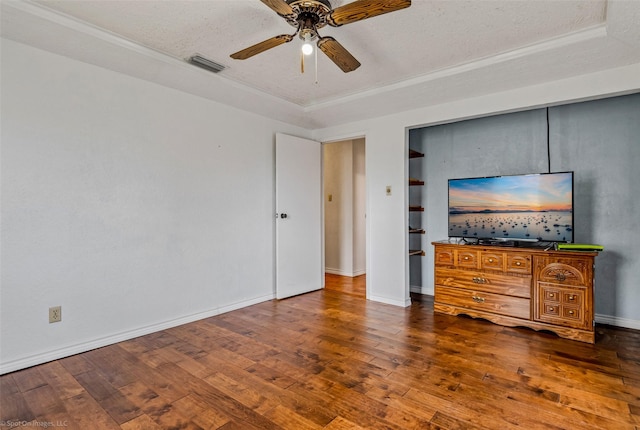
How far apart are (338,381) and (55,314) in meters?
2.22

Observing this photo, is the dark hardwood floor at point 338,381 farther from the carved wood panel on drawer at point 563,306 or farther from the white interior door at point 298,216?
the white interior door at point 298,216

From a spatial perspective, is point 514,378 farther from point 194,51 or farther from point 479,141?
point 194,51

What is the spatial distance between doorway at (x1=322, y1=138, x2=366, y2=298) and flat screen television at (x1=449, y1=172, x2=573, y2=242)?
2.25 m

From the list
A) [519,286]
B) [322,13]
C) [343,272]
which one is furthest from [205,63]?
[343,272]

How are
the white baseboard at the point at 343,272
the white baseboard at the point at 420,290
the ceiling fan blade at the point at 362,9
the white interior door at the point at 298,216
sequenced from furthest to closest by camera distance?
the white baseboard at the point at 343,272 < the white baseboard at the point at 420,290 < the white interior door at the point at 298,216 < the ceiling fan blade at the point at 362,9

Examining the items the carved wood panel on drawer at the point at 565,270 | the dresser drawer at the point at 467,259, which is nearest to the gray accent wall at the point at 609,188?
the carved wood panel on drawer at the point at 565,270

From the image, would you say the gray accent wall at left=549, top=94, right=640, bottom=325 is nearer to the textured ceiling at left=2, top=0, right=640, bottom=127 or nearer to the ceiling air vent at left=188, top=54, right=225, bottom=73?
the textured ceiling at left=2, top=0, right=640, bottom=127

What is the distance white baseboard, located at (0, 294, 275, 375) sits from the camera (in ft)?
7.91

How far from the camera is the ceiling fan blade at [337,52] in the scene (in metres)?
2.14

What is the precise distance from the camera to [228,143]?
150 inches

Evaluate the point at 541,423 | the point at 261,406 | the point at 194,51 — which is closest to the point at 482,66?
the point at 194,51

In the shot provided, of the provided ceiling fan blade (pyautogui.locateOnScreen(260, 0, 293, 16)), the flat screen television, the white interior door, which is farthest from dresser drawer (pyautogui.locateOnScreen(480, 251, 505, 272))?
ceiling fan blade (pyautogui.locateOnScreen(260, 0, 293, 16))

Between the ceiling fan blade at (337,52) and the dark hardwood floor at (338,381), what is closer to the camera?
the dark hardwood floor at (338,381)

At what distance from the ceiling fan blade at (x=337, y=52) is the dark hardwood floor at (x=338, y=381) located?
220 centimetres
